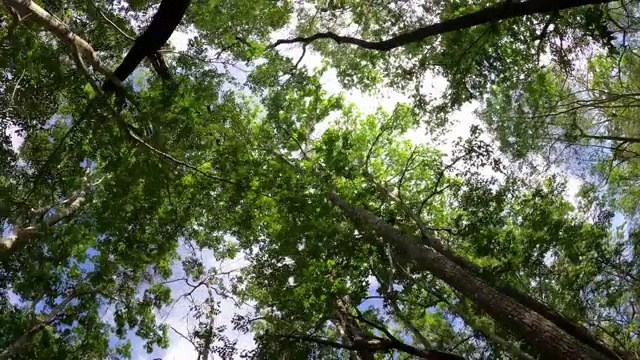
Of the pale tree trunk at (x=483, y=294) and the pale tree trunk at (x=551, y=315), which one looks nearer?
the pale tree trunk at (x=483, y=294)

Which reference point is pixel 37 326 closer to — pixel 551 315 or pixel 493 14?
pixel 551 315

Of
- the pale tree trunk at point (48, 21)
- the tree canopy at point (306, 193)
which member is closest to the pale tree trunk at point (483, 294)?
the tree canopy at point (306, 193)

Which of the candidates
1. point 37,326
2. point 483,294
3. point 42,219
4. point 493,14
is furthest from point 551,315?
point 37,326

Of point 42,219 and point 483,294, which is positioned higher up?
point 42,219

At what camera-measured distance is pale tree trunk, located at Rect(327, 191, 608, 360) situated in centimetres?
446

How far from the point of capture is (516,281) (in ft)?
25.8

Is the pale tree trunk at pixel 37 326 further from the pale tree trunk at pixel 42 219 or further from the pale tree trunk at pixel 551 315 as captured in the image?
the pale tree trunk at pixel 551 315

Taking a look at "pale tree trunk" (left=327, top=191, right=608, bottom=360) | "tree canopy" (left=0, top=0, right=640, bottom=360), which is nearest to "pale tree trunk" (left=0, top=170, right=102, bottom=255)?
"tree canopy" (left=0, top=0, right=640, bottom=360)

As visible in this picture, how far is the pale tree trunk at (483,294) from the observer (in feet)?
14.6

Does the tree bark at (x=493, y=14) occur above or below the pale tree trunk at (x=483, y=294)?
→ above

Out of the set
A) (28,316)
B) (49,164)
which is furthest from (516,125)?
(28,316)

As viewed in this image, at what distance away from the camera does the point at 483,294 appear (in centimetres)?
570

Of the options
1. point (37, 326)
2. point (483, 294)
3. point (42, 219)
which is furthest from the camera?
point (37, 326)

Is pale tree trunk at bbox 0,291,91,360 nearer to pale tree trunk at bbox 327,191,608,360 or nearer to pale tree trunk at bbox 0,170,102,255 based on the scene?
pale tree trunk at bbox 0,170,102,255
